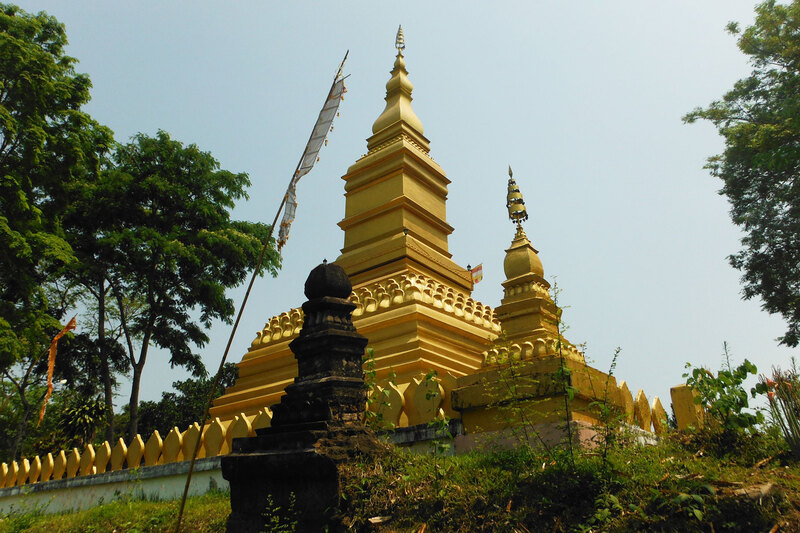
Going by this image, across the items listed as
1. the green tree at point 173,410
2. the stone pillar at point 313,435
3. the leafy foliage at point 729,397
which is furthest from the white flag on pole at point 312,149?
the green tree at point 173,410

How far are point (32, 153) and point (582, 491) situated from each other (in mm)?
15087

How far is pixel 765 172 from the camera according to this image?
16188mm

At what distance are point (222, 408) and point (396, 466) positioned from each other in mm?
6518

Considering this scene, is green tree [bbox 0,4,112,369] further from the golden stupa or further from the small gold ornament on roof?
the small gold ornament on roof

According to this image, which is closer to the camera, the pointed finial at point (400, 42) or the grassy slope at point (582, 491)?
the grassy slope at point (582, 491)

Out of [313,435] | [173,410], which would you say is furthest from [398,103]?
[173,410]

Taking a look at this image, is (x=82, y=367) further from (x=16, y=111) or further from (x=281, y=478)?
(x=281, y=478)

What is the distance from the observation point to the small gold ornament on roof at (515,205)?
39.8 feet

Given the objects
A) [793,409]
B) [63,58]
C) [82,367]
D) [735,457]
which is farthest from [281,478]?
[82,367]

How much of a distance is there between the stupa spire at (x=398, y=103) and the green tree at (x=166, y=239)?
23.9 ft

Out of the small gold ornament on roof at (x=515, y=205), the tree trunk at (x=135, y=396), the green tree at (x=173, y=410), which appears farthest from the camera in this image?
the green tree at (x=173, y=410)

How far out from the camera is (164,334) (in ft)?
63.6

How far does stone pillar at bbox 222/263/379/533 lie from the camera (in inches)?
165

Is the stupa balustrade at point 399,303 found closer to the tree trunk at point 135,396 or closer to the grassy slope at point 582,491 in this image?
the grassy slope at point 582,491
